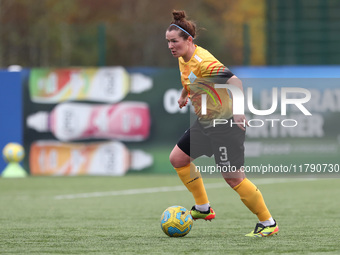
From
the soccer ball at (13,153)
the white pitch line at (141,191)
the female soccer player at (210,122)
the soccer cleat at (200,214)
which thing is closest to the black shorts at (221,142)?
the female soccer player at (210,122)

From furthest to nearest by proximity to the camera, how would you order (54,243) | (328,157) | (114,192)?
(328,157)
(114,192)
(54,243)

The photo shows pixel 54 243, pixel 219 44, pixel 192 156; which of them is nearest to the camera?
pixel 54 243

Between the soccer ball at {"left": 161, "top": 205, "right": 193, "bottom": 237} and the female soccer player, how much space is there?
529mm

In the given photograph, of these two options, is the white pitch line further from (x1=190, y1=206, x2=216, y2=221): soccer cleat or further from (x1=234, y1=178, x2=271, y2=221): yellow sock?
(x1=234, y1=178, x2=271, y2=221): yellow sock

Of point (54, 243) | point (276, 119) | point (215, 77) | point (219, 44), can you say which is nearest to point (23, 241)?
point (54, 243)

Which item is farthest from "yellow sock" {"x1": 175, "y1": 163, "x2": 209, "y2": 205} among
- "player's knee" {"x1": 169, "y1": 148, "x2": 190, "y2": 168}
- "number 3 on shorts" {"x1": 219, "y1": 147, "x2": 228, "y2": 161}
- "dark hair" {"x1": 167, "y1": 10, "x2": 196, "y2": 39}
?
"dark hair" {"x1": 167, "y1": 10, "x2": 196, "y2": 39}

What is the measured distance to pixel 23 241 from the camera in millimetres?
6965

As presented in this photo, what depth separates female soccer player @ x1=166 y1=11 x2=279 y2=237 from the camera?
22.8 feet

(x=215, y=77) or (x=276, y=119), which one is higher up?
(x=215, y=77)

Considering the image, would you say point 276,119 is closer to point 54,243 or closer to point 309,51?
point 309,51

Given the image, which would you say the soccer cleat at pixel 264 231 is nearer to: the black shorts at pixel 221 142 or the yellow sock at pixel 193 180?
the black shorts at pixel 221 142

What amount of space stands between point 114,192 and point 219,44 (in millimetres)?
23556

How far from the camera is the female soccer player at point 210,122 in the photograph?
6957 millimetres

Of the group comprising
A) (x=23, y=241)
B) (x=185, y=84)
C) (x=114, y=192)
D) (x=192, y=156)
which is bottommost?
(x=114, y=192)
